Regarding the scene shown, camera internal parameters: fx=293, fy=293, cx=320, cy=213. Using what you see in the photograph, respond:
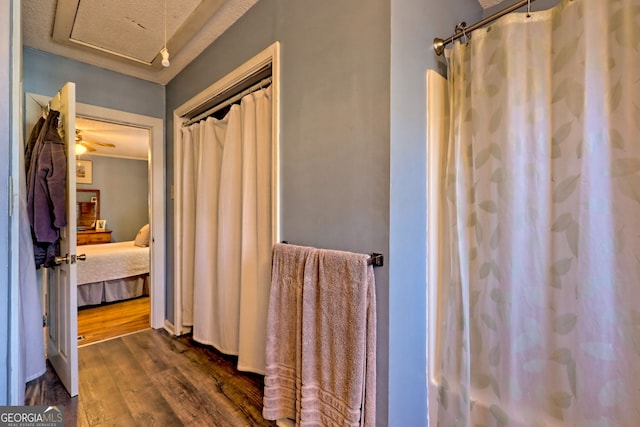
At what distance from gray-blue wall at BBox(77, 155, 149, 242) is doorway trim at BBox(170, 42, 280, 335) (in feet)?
14.7

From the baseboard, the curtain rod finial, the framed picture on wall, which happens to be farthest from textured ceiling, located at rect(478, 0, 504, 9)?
the framed picture on wall

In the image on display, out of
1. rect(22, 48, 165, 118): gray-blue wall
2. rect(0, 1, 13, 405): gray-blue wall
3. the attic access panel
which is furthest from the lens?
rect(22, 48, 165, 118): gray-blue wall

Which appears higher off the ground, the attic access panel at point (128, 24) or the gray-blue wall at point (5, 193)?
the attic access panel at point (128, 24)

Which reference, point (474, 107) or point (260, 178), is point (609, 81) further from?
point (260, 178)

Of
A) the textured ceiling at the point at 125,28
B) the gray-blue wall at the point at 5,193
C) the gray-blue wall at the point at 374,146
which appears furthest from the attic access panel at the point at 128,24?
the gray-blue wall at the point at 5,193

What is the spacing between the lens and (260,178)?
1.86 metres

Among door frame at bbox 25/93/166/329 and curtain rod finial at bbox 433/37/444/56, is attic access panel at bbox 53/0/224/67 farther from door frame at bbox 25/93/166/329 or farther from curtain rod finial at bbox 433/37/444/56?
curtain rod finial at bbox 433/37/444/56

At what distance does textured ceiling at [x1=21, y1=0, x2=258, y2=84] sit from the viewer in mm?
1765

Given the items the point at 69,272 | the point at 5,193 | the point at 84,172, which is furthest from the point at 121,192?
the point at 5,193

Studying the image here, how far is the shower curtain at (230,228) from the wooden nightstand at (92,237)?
411 centimetres

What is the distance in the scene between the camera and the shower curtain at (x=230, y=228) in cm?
185

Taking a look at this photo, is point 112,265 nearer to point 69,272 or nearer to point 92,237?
point 69,272

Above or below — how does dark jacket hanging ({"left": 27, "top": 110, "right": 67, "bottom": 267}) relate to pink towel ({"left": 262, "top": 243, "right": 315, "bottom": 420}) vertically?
above

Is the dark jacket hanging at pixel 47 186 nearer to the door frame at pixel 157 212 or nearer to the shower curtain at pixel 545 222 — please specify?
the door frame at pixel 157 212
